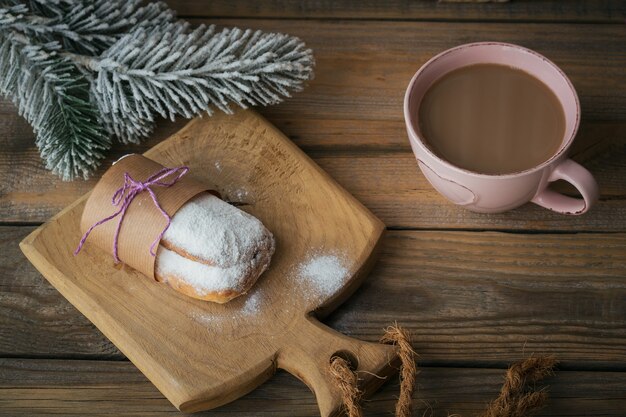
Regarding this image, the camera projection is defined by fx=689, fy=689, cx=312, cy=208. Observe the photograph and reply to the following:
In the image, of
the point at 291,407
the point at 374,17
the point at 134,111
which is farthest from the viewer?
the point at 374,17

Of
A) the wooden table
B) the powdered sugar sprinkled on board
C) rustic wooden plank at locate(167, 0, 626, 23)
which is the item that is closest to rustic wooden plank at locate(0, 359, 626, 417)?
the wooden table

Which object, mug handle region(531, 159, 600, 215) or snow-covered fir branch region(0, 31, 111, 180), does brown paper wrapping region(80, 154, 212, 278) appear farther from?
mug handle region(531, 159, 600, 215)

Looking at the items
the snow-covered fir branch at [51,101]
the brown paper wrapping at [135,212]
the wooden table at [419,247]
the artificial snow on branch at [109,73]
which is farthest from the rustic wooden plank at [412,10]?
the brown paper wrapping at [135,212]

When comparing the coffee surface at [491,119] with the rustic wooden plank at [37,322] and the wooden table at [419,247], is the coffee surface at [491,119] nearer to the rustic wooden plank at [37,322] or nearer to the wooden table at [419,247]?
the wooden table at [419,247]

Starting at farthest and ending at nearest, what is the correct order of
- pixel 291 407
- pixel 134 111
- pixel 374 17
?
pixel 374 17
pixel 134 111
pixel 291 407

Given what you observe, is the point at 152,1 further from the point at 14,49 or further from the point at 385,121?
the point at 385,121

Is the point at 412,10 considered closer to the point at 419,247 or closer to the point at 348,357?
the point at 419,247

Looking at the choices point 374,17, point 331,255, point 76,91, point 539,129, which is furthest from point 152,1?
point 539,129

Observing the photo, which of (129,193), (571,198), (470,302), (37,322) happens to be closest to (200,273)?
(129,193)
